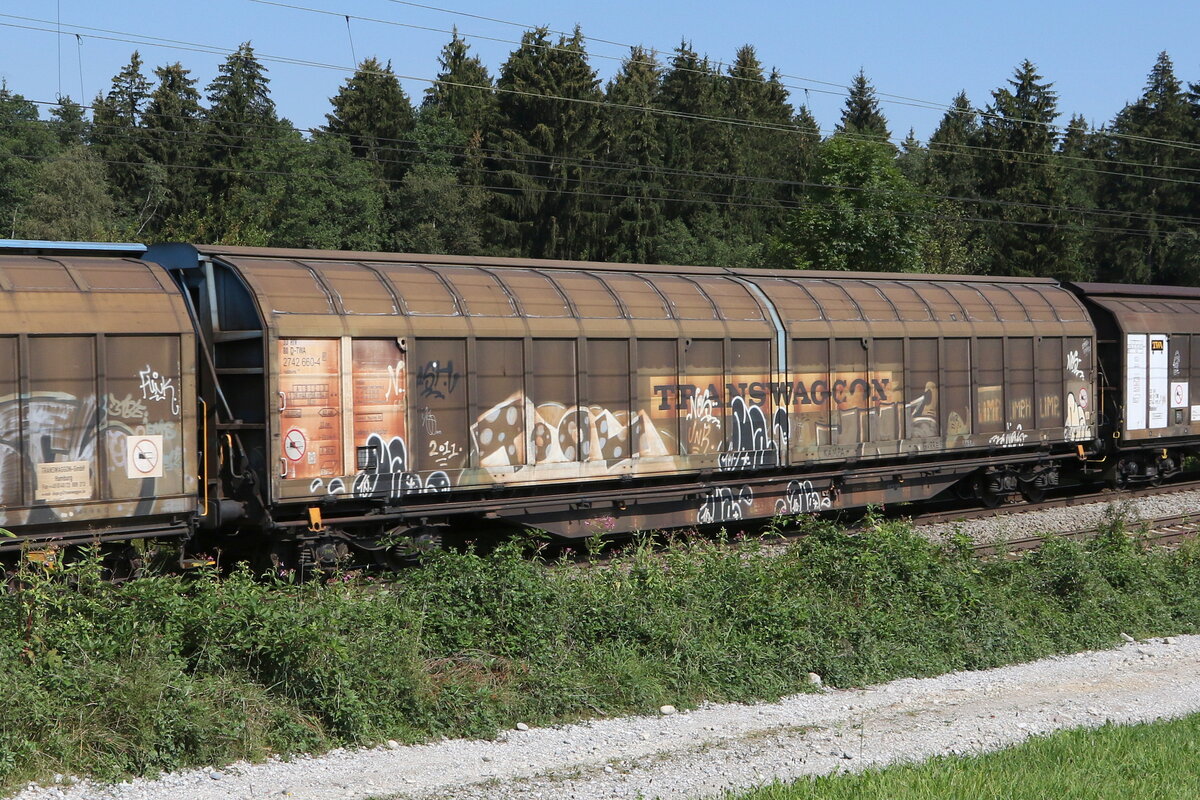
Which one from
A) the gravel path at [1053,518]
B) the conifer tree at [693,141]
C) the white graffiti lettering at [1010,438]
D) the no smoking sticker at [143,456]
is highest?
the conifer tree at [693,141]

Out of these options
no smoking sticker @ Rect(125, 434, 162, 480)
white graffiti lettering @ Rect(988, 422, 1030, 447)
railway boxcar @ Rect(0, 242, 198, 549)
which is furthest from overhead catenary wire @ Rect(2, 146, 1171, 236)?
no smoking sticker @ Rect(125, 434, 162, 480)

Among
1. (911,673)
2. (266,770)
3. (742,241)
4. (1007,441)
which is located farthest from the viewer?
(742,241)

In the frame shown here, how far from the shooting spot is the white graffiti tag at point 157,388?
1136cm

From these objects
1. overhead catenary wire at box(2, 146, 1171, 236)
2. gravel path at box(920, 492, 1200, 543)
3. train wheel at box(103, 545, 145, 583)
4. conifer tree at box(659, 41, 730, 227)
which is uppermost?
conifer tree at box(659, 41, 730, 227)

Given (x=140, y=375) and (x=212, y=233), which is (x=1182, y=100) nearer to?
(x=212, y=233)

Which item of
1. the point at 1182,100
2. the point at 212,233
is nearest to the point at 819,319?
the point at 212,233

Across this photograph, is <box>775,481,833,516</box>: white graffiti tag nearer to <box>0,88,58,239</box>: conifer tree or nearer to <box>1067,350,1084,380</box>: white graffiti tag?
<box>1067,350,1084,380</box>: white graffiti tag

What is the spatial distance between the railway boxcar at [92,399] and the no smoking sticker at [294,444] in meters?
0.90

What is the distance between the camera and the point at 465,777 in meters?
7.15

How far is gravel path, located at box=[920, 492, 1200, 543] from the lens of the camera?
681 inches

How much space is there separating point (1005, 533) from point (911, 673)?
25.0 ft

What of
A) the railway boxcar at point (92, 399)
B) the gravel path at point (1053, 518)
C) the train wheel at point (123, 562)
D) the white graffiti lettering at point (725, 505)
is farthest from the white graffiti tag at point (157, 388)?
the gravel path at point (1053, 518)

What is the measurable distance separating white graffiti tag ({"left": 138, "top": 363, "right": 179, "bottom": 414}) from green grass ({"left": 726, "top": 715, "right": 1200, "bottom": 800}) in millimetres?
7373

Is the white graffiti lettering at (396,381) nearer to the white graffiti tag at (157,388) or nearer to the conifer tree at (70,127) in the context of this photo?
the white graffiti tag at (157,388)
